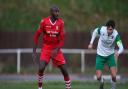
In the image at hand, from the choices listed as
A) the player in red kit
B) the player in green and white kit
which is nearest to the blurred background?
the player in green and white kit

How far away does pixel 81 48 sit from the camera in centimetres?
3869

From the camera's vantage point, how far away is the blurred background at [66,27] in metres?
36.9

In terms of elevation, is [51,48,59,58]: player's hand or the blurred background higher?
[51,48,59,58]: player's hand

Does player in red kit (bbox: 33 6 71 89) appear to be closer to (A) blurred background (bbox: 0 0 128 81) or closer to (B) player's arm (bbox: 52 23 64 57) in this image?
(B) player's arm (bbox: 52 23 64 57)

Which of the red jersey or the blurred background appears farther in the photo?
the blurred background

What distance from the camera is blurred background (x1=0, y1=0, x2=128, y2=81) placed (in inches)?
1452

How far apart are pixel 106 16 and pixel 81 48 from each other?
13.0 ft

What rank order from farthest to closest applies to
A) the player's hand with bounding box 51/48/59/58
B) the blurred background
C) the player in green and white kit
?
1. the blurred background
2. the player in green and white kit
3. the player's hand with bounding box 51/48/59/58

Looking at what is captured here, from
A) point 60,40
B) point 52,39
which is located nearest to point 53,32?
point 52,39

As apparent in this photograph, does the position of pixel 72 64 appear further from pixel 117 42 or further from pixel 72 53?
pixel 117 42

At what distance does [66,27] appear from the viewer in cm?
4050

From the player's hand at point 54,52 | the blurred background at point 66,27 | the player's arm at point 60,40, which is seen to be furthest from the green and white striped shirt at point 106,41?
the blurred background at point 66,27

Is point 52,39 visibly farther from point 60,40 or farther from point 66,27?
point 66,27

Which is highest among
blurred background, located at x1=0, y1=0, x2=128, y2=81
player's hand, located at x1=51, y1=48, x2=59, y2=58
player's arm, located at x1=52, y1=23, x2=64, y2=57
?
player's arm, located at x1=52, y1=23, x2=64, y2=57
